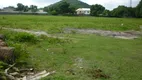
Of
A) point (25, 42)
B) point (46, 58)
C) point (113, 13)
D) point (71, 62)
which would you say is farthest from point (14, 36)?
point (113, 13)

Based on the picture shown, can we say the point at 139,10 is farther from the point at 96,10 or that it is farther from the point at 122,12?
the point at 96,10

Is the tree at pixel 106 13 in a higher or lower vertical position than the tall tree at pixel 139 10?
lower

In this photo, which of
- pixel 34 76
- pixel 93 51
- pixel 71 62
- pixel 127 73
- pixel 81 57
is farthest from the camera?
pixel 93 51

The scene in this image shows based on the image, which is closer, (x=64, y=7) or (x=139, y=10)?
(x=139, y=10)

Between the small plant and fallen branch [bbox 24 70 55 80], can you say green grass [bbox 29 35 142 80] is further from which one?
the small plant

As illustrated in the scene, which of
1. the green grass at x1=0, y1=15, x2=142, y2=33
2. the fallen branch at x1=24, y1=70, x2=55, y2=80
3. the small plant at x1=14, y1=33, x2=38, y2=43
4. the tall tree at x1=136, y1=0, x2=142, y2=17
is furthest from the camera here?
the tall tree at x1=136, y1=0, x2=142, y2=17

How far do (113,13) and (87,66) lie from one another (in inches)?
A: 2445

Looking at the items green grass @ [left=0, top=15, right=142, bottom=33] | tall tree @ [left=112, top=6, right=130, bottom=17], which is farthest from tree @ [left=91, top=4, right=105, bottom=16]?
green grass @ [left=0, top=15, right=142, bottom=33]

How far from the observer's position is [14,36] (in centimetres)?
1444

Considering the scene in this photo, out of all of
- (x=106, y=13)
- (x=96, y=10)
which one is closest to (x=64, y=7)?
(x=96, y=10)

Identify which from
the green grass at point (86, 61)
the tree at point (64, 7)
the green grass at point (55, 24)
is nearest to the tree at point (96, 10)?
the tree at point (64, 7)

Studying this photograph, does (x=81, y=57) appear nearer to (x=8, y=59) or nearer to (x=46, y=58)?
(x=46, y=58)

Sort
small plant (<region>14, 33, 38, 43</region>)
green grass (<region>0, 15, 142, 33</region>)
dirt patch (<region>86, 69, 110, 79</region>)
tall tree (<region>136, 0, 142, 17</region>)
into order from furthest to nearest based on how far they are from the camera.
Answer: tall tree (<region>136, 0, 142, 17</region>), green grass (<region>0, 15, 142, 33</region>), small plant (<region>14, 33, 38, 43</region>), dirt patch (<region>86, 69, 110, 79</region>)

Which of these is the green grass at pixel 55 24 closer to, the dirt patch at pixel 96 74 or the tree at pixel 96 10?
the dirt patch at pixel 96 74
